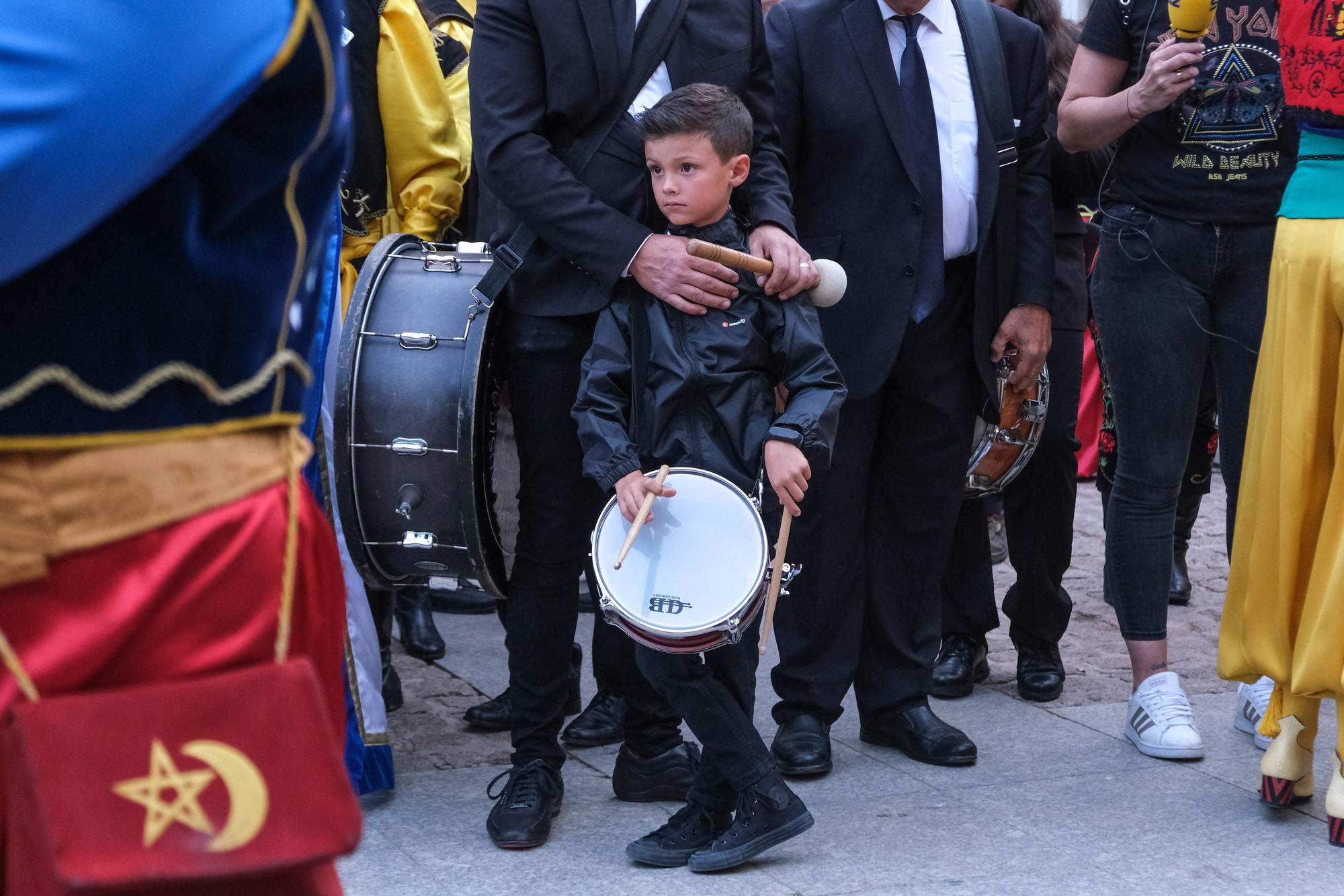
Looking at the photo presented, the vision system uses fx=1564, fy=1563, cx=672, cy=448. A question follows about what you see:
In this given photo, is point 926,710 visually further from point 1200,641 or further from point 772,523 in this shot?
point 1200,641

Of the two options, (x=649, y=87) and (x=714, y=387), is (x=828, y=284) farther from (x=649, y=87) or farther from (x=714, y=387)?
(x=649, y=87)

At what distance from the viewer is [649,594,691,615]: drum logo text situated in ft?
9.59

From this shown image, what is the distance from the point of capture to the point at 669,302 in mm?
3113

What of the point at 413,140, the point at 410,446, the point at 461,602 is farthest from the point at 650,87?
the point at 461,602

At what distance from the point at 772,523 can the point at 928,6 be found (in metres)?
1.36

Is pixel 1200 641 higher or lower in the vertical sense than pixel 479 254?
lower

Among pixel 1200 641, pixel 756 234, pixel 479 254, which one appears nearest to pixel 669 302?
pixel 756 234

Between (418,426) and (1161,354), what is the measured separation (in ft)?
6.08

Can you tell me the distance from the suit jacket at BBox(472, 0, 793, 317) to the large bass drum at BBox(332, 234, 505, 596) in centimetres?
18

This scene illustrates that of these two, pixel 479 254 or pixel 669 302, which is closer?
pixel 669 302

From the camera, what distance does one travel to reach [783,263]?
3145 millimetres

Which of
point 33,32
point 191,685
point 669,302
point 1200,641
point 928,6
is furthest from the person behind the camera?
point 1200,641

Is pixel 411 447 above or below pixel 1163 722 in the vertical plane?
above

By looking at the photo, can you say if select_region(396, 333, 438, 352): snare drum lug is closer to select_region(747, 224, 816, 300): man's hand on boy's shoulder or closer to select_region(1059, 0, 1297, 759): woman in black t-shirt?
select_region(747, 224, 816, 300): man's hand on boy's shoulder
